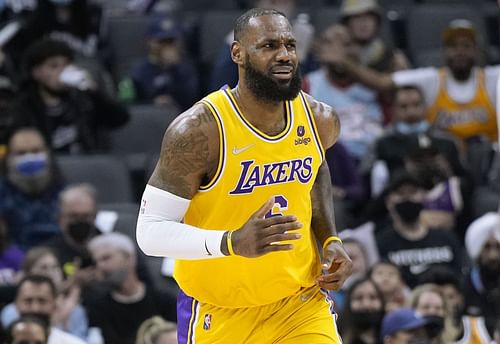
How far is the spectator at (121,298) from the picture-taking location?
7.97 m

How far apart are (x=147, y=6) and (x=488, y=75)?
3.28 meters

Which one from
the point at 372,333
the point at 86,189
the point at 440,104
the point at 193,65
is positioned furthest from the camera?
the point at 193,65

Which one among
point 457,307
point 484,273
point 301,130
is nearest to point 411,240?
point 484,273

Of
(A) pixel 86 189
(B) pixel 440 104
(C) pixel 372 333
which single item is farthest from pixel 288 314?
(B) pixel 440 104

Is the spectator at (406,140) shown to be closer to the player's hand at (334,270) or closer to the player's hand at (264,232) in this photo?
the player's hand at (334,270)

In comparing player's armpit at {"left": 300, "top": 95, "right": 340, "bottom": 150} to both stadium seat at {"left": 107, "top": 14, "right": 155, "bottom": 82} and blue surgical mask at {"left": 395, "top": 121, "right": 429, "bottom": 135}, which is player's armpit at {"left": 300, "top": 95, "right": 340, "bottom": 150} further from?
stadium seat at {"left": 107, "top": 14, "right": 155, "bottom": 82}

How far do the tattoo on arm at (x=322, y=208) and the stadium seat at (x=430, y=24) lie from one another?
603 cm

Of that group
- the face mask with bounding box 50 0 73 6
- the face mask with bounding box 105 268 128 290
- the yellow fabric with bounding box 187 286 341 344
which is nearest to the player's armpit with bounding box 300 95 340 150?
the yellow fabric with bounding box 187 286 341 344

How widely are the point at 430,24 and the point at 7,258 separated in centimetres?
484

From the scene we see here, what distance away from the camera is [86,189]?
855 centimetres

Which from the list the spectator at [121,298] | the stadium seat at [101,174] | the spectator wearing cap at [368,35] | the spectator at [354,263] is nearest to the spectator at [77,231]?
the spectator at [121,298]

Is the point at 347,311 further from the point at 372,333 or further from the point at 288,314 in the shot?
the point at 288,314

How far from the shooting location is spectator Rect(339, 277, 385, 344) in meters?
7.89

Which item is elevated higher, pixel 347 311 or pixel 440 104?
pixel 440 104
